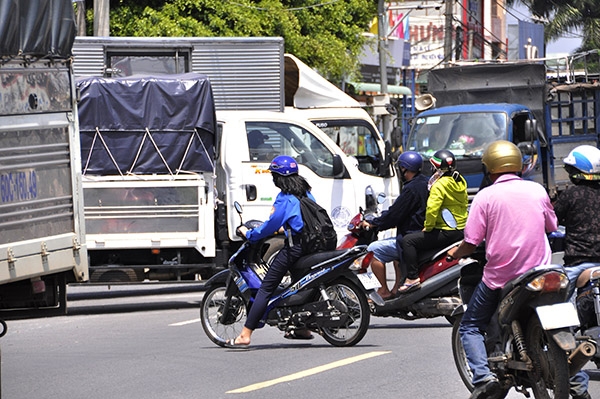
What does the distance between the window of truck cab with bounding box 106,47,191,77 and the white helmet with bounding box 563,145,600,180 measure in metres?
7.74

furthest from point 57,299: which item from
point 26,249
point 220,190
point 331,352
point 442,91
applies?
point 442,91

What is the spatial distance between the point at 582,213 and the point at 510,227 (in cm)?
146

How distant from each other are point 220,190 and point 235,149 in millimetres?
548

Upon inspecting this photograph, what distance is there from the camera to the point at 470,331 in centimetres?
682

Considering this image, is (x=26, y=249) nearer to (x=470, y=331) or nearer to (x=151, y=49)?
(x=470, y=331)

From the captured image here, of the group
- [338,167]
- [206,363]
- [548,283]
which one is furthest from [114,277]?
[548,283]

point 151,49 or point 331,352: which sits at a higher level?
point 151,49

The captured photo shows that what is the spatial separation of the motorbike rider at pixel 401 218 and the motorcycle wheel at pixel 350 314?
0.85m

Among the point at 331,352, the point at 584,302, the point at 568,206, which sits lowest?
the point at 331,352

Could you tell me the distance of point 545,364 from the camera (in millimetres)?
6402

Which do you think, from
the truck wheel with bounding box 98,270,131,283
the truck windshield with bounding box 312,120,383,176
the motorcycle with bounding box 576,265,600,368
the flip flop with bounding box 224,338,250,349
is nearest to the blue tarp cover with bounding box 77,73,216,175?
the truck wheel with bounding box 98,270,131,283

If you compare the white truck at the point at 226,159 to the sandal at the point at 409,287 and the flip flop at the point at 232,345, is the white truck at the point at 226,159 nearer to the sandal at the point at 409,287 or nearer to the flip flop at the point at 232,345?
the flip flop at the point at 232,345

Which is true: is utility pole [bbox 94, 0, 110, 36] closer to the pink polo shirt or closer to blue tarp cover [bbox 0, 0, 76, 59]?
blue tarp cover [bbox 0, 0, 76, 59]

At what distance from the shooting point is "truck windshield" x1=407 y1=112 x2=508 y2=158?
64.1ft
